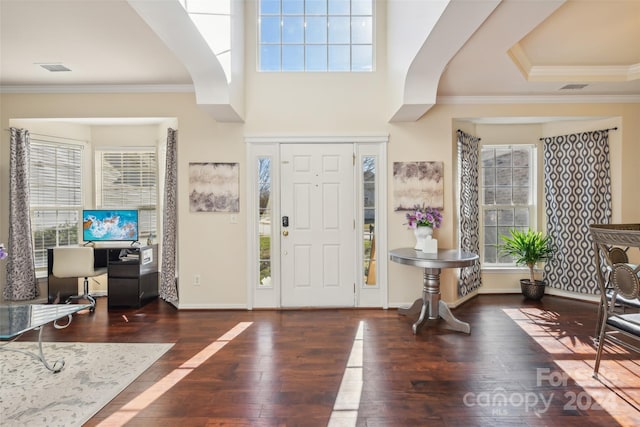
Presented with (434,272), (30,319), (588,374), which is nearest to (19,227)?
(30,319)

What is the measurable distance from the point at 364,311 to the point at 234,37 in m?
3.45

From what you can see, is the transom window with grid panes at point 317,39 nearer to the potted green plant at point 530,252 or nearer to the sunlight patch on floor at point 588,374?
the potted green plant at point 530,252

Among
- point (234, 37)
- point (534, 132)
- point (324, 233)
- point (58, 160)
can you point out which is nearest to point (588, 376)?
point (324, 233)

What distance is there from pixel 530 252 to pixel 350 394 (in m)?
3.49

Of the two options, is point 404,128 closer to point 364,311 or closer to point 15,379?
point 364,311

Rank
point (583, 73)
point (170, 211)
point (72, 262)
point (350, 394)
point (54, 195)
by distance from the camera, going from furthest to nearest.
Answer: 1. point (54, 195)
2. point (170, 211)
3. point (72, 262)
4. point (583, 73)
5. point (350, 394)

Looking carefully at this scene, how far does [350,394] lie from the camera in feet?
7.99

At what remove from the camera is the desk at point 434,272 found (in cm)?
341

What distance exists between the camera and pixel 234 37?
4008 mm

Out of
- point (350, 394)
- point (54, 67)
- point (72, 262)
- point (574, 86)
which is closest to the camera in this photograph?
point (350, 394)

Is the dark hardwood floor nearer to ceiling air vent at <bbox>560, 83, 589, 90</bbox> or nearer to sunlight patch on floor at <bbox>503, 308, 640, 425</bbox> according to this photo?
sunlight patch on floor at <bbox>503, 308, 640, 425</bbox>

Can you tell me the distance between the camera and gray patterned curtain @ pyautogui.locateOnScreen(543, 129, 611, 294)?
4.56 m

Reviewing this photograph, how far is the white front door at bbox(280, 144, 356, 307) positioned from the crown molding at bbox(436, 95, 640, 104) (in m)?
1.41

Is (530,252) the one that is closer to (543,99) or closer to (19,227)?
(543,99)
